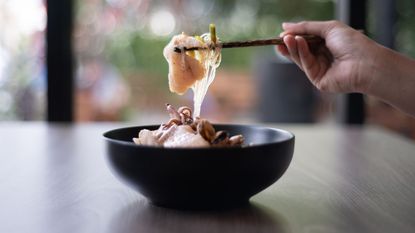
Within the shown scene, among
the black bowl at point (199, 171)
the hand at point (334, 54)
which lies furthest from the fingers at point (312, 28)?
the black bowl at point (199, 171)

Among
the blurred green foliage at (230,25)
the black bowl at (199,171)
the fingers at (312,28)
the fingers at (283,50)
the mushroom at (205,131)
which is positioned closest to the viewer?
the black bowl at (199,171)

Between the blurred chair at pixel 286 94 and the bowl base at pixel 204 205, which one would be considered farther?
the blurred chair at pixel 286 94

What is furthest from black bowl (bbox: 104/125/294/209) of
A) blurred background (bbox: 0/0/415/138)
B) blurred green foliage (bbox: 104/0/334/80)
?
blurred green foliage (bbox: 104/0/334/80)

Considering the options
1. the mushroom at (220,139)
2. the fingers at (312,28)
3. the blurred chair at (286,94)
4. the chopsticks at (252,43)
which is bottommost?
the blurred chair at (286,94)

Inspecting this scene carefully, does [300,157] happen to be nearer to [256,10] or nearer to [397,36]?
[397,36]

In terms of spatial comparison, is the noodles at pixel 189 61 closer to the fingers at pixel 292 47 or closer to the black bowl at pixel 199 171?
the fingers at pixel 292 47

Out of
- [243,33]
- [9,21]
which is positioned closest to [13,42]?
[9,21]

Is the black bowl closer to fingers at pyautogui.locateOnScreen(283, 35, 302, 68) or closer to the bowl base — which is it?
the bowl base
